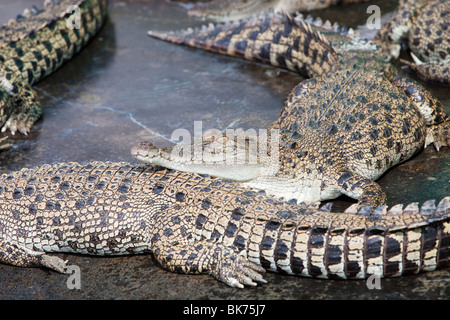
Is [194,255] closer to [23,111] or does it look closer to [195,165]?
[195,165]

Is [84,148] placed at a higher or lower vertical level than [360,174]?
lower

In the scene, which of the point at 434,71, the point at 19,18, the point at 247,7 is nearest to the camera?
the point at 434,71

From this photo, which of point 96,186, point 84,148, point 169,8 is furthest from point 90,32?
point 96,186

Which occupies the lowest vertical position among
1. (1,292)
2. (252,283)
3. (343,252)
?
(1,292)

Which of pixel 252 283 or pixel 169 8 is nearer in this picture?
pixel 252 283

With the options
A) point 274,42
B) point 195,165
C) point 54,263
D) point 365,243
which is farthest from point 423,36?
point 54,263

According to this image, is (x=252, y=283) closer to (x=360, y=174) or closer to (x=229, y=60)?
(x=360, y=174)
